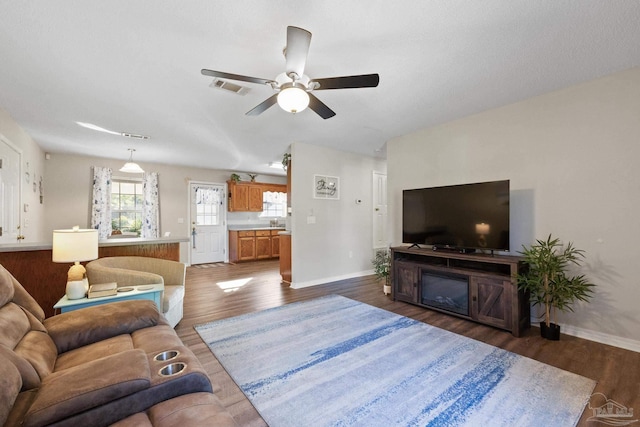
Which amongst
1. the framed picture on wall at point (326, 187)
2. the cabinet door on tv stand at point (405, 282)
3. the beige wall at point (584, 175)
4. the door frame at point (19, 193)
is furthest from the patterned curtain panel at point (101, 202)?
the beige wall at point (584, 175)

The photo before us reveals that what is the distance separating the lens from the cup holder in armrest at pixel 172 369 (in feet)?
3.90

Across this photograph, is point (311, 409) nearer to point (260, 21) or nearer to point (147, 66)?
point (260, 21)

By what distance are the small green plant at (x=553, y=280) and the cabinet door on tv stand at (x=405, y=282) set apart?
3.93 ft

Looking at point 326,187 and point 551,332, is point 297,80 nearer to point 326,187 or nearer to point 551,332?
point 326,187

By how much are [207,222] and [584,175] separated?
285 inches

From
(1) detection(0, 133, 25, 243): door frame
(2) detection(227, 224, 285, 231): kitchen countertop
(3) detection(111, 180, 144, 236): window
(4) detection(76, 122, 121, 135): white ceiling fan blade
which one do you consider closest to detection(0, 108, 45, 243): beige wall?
(1) detection(0, 133, 25, 243): door frame

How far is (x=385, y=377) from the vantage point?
6.73ft

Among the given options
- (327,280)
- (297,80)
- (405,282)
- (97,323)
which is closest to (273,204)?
(327,280)

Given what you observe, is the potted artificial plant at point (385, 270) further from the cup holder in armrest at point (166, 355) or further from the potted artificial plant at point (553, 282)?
the cup holder in armrest at point (166, 355)

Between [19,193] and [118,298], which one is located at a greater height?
[19,193]

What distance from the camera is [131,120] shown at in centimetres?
359

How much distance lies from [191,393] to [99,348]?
802 millimetres

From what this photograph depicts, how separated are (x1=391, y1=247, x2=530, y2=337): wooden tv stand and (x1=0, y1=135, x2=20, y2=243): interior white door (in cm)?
487

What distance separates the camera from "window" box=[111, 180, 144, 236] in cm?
616
